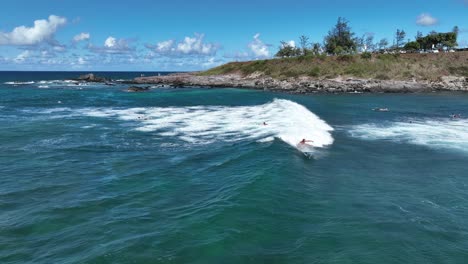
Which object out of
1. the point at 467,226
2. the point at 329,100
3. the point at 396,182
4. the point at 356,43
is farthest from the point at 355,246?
the point at 356,43

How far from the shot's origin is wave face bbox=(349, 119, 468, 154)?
30656 millimetres

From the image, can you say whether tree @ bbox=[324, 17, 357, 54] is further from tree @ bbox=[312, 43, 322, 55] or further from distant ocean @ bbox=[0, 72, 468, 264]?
distant ocean @ bbox=[0, 72, 468, 264]

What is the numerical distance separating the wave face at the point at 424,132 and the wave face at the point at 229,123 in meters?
3.80

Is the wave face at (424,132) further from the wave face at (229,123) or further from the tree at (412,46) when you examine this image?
the tree at (412,46)

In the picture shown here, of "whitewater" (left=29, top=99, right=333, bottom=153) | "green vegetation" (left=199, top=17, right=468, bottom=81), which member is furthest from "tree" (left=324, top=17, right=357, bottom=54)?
"whitewater" (left=29, top=99, right=333, bottom=153)

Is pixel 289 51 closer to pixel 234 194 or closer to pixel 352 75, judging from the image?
pixel 352 75

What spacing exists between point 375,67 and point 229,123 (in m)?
64.6

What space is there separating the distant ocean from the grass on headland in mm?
55628

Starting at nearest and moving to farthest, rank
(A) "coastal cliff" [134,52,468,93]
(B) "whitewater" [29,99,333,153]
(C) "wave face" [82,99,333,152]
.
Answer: (B) "whitewater" [29,99,333,153], (C) "wave face" [82,99,333,152], (A) "coastal cliff" [134,52,468,93]

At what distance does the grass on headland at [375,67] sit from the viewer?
294 ft

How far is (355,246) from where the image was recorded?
44.8 feet

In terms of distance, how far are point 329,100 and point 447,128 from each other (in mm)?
27319

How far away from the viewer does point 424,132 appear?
35.6m

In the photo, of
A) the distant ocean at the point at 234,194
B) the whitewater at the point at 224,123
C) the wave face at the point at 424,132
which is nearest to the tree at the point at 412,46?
the whitewater at the point at 224,123
